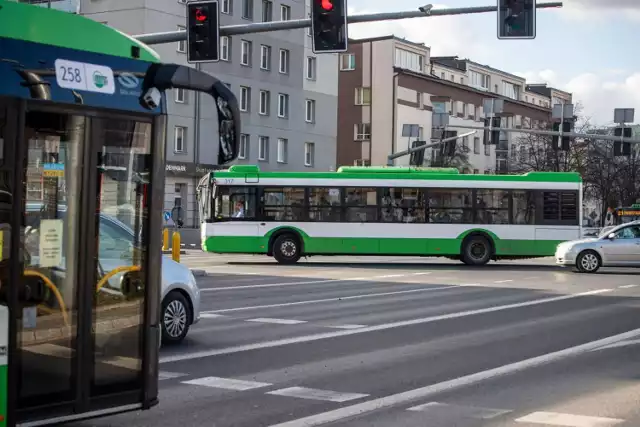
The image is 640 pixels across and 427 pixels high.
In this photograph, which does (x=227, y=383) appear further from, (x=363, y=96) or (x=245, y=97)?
(x=363, y=96)

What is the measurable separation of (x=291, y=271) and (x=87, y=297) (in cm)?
2239

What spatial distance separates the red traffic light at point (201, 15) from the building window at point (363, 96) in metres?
60.6

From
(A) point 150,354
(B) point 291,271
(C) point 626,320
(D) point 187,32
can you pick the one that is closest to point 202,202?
(B) point 291,271

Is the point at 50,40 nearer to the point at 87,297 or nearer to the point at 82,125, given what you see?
the point at 82,125

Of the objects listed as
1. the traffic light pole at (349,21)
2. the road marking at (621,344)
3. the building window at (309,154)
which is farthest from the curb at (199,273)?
the building window at (309,154)

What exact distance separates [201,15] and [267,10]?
1782 inches

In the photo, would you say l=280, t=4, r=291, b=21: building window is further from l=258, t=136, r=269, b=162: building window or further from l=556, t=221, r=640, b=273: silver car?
l=556, t=221, r=640, b=273: silver car

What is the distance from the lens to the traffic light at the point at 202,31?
64.3 ft

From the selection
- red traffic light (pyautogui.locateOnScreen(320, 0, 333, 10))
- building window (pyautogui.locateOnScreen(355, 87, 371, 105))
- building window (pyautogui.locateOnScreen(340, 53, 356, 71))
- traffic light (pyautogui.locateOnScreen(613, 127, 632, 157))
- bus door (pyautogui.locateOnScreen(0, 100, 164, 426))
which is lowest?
bus door (pyautogui.locateOnScreen(0, 100, 164, 426))

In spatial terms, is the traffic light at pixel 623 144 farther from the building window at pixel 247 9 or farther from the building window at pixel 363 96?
the building window at pixel 363 96

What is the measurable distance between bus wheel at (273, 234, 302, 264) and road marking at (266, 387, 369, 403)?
77.2 feet

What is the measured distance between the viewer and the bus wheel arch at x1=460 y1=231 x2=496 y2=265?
33.3 metres

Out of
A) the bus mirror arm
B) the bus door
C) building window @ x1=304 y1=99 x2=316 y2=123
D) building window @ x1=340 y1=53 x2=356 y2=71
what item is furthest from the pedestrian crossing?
building window @ x1=340 y1=53 x2=356 y2=71

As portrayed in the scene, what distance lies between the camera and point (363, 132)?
264 ft
